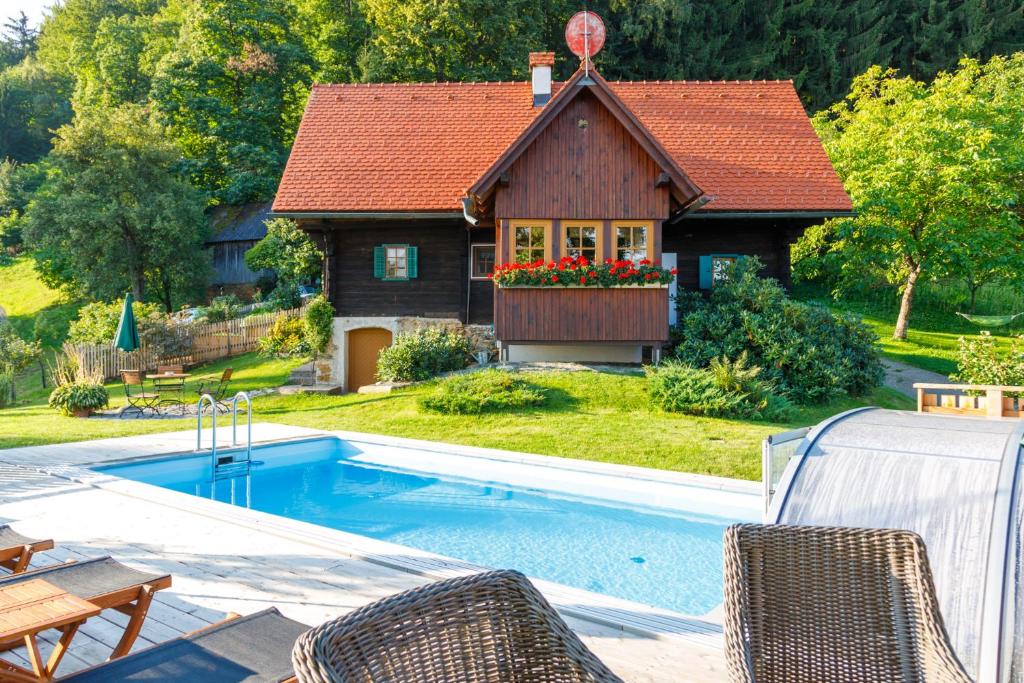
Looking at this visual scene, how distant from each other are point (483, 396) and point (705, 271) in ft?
23.4

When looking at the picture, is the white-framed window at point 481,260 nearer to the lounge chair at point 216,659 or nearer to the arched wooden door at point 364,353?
the arched wooden door at point 364,353

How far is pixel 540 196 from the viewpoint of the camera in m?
15.8

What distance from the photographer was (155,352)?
2164 centimetres

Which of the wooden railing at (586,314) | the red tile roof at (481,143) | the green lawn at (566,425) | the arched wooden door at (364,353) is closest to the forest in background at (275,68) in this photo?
the red tile roof at (481,143)

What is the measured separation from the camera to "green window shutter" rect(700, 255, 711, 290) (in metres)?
18.0

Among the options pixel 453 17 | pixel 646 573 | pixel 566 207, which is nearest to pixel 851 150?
pixel 566 207

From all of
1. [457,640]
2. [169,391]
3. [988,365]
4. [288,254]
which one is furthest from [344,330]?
[457,640]

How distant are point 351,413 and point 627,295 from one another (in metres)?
5.81

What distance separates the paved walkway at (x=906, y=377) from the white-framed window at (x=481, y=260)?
9281 mm

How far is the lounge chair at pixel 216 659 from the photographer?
9.56 ft

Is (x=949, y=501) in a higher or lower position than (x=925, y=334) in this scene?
higher

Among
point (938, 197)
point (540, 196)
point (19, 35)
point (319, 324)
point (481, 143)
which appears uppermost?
point (19, 35)

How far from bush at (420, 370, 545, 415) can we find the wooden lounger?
9.64 meters

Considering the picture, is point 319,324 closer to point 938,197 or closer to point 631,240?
point 631,240
